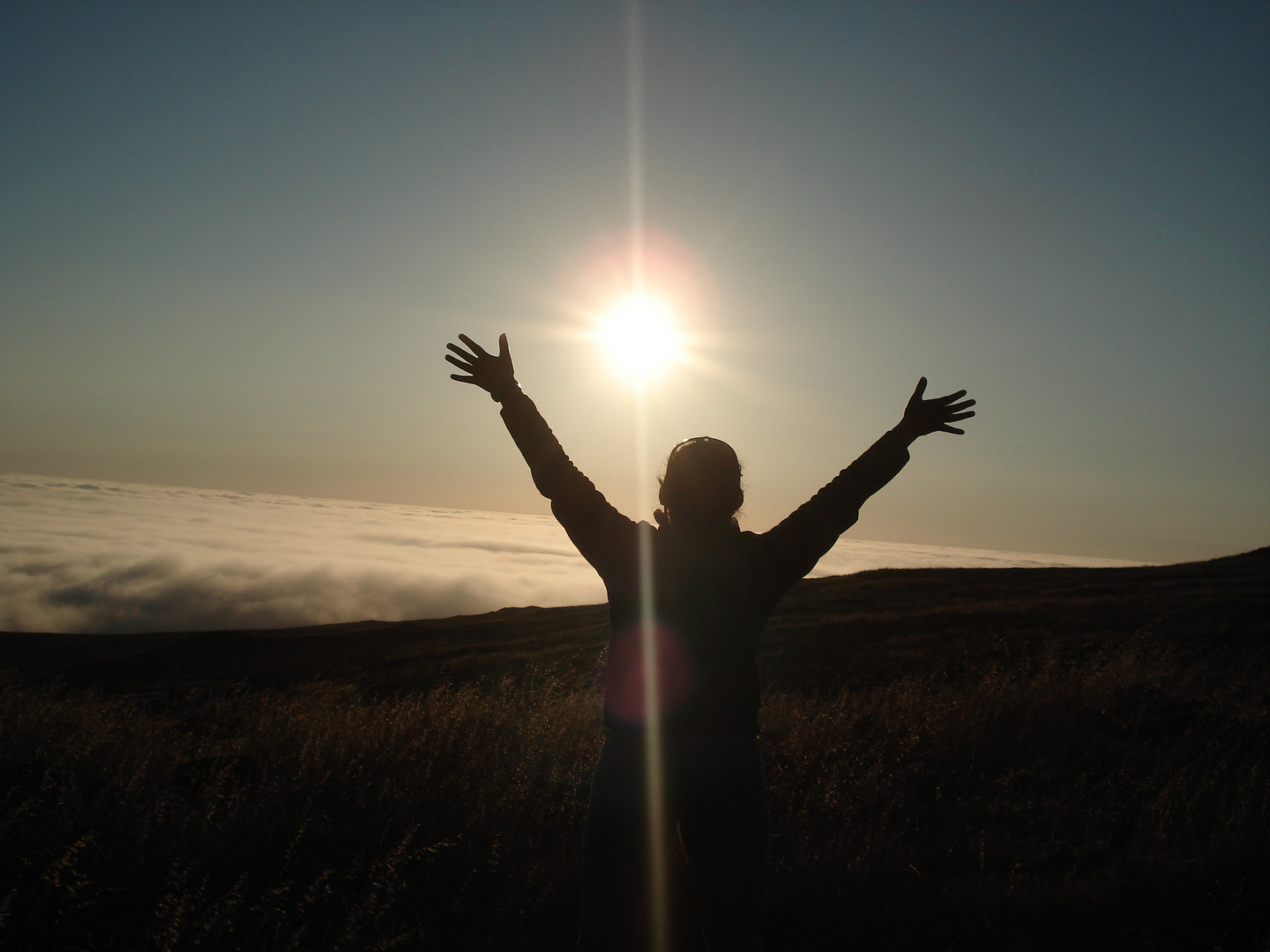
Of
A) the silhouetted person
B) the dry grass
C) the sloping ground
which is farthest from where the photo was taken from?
the sloping ground

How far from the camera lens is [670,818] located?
6.62ft

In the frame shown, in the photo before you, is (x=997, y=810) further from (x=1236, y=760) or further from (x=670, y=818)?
(x=670, y=818)

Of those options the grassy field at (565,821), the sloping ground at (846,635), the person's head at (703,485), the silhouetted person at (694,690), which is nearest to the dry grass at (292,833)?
the grassy field at (565,821)

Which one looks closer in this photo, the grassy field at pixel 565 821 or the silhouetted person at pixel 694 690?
the silhouetted person at pixel 694 690

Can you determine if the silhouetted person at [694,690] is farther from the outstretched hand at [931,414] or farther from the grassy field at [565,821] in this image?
the grassy field at [565,821]

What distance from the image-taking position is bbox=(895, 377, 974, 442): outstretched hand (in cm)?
276

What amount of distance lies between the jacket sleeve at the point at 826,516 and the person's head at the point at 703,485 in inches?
7.1

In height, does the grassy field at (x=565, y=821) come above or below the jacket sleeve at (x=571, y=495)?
below

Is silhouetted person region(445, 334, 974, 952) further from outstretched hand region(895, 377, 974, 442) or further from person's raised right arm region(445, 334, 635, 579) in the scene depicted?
outstretched hand region(895, 377, 974, 442)

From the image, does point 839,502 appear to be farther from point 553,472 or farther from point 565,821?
point 565,821

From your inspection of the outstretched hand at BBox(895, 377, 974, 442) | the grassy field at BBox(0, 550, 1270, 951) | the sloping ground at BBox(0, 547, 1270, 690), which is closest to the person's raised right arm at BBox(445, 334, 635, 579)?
the outstretched hand at BBox(895, 377, 974, 442)

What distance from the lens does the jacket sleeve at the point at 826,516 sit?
2.24m

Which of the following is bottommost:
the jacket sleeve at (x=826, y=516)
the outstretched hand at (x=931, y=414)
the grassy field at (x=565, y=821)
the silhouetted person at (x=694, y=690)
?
the grassy field at (x=565, y=821)

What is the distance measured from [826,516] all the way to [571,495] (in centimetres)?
82
